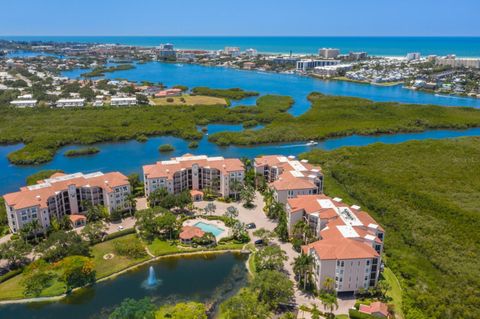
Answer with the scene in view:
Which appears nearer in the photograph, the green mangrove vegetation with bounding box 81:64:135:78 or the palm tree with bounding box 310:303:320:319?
the palm tree with bounding box 310:303:320:319

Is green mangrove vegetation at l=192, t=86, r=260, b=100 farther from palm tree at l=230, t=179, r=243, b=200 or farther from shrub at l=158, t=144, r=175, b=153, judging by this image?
palm tree at l=230, t=179, r=243, b=200

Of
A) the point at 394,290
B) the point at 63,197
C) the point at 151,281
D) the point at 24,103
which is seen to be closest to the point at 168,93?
the point at 24,103

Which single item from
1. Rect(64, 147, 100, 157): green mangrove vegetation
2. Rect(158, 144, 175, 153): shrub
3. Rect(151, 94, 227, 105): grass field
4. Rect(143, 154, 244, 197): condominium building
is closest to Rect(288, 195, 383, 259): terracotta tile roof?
Rect(143, 154, 244, 197): condominium building

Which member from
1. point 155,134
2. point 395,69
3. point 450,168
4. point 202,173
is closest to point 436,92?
point 395,69

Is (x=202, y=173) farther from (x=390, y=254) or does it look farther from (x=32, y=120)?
(x=32, y=120)

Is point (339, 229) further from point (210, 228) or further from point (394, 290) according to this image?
point (210, 228)

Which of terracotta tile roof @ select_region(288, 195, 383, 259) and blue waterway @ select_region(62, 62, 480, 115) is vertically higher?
blue waterway @ select_region(62, 62, 480, 115)
